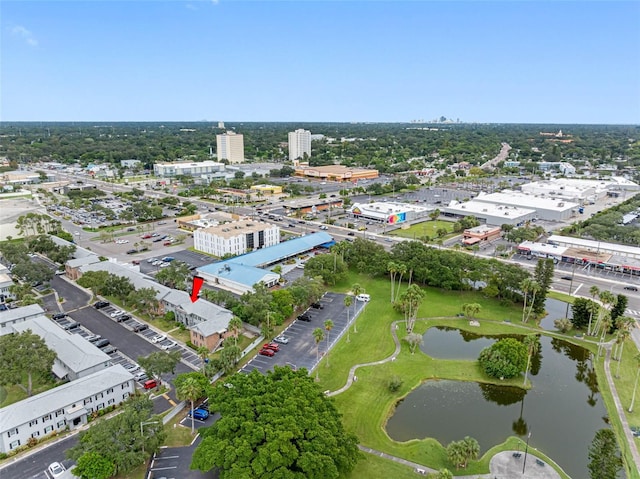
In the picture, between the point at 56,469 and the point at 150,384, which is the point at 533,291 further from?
the point at 56,469

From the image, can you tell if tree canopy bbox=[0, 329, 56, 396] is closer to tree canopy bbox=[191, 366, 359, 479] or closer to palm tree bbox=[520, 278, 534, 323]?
tree canopy bbox=[191, 366, 359, 479]

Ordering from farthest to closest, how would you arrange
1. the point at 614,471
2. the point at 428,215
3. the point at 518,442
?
the point at 428,215 → the point at 518,442 → the point at 614,471

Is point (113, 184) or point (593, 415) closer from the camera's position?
point (593, 415)

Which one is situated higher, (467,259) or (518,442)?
(467,259)

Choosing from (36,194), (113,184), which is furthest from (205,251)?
(113,184)

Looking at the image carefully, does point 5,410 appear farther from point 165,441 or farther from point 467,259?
point 467,259

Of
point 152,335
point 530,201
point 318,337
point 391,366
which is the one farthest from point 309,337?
point 530,201

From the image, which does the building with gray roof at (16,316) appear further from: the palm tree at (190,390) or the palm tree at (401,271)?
the palm tree at (401,271)

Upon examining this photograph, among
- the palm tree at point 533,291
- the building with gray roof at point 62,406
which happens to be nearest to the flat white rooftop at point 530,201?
the palm tree at point 533,291
